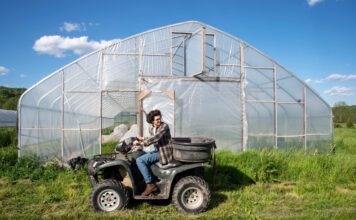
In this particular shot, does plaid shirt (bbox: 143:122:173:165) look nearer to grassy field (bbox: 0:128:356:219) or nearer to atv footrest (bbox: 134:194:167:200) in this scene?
atv footrest (bbox: 134:194:167:200)

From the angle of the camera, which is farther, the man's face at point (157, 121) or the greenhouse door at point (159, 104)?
the greenhouse door at point (159, 104)

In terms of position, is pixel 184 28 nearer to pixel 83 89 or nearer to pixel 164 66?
pixel 164 66

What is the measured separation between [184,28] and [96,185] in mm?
7369

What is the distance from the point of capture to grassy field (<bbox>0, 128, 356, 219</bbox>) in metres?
6.12

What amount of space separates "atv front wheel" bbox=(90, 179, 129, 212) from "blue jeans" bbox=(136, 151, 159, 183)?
1.46 feet

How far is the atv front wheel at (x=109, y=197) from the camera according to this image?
6.11m

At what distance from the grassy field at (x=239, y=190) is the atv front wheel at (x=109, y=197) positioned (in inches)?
6.0

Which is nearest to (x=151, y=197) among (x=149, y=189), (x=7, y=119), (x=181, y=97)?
(x=149, y=189)

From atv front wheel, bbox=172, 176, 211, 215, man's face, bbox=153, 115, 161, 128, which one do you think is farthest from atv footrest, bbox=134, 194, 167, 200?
man's face, bbox=153, 115, 161, 128

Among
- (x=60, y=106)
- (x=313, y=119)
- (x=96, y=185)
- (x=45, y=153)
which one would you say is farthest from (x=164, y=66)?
(x=96, y=185)

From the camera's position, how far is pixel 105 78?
36.6ft

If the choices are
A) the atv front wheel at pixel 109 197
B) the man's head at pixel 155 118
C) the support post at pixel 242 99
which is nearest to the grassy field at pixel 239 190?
the atv front wheel at pixel 109 197

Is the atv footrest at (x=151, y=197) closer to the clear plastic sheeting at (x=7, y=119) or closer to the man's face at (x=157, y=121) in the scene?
the man's face at (x=157, y=121)

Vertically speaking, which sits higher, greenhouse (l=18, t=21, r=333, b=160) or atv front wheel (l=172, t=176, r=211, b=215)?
greenhouse (l=18, t=21, r=333, b=160)
